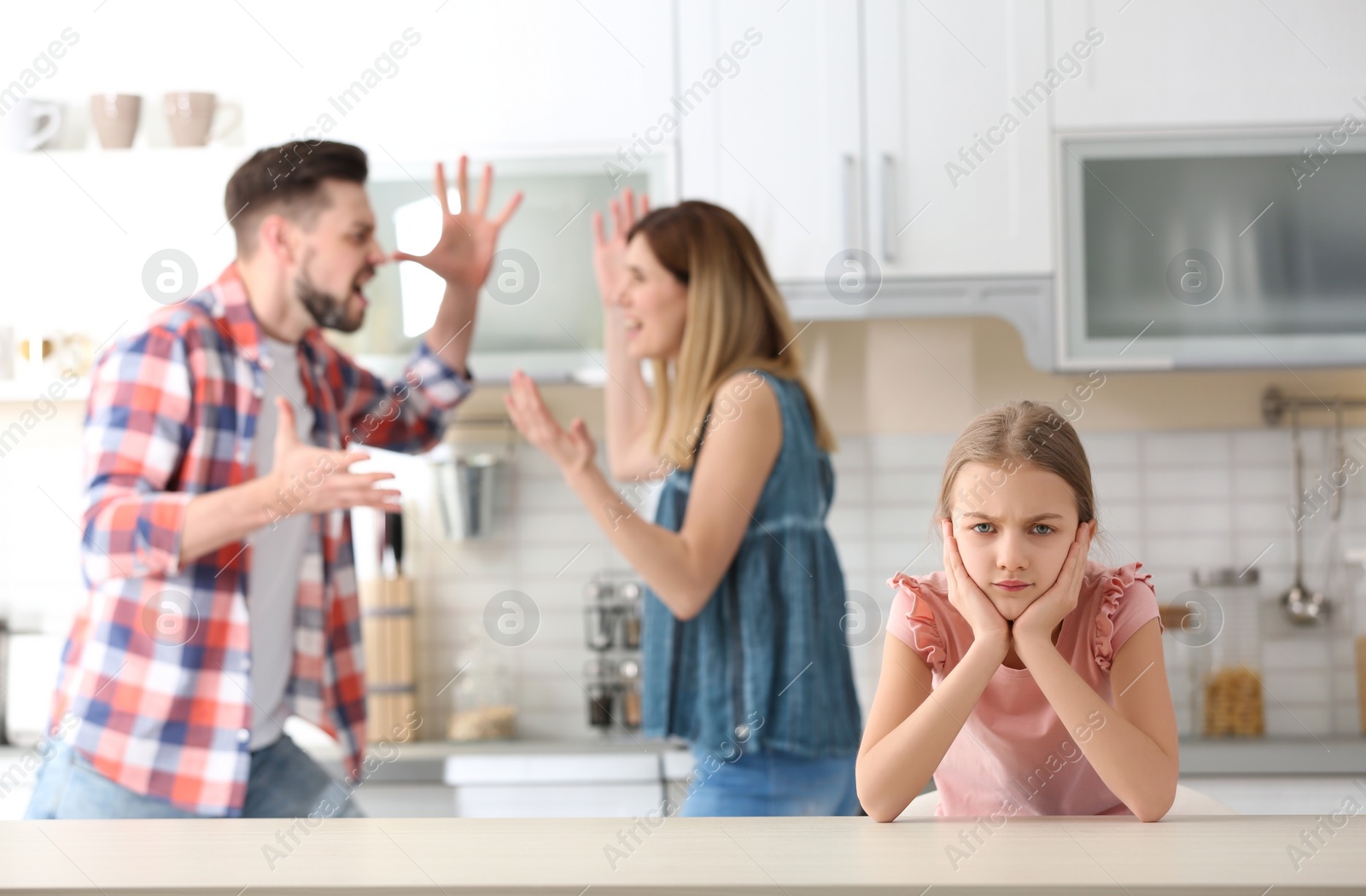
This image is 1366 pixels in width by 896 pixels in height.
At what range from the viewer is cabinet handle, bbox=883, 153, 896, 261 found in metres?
2.12

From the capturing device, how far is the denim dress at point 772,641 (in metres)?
1.37

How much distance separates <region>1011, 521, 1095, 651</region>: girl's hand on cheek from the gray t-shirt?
3.41 ft

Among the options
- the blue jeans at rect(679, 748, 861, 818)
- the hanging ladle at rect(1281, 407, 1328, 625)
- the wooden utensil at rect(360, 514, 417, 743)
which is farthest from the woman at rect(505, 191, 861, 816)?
the hanging ladle at rect(1281, 407, 1328, 625)

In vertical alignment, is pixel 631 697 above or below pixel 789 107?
below

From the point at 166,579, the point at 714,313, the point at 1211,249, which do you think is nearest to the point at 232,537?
the point at 166,579

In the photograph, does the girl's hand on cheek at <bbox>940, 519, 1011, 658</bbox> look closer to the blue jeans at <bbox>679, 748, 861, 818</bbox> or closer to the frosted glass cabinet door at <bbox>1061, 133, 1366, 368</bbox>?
the blue jeans at <bbox>679, 748, 861, 818</bbox>

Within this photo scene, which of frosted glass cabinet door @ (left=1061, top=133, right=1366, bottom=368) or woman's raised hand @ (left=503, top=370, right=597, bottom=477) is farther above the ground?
frosted glass cabinet door @ (left=1061, top=133, right=1366, bottom=368)

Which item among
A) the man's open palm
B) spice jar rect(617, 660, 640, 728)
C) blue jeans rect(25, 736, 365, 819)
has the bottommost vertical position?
spice jar rect(617, 660, 640, 728)

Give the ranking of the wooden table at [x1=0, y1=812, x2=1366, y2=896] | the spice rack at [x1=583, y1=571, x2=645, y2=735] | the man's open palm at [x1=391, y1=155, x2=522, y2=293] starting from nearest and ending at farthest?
the wooden table at [x1=0, y1=812, x2=1366, y2=896]
the man's open palm at [x1=391, y1=155, x2=522, y2=293]
the spice rack at [x1=583, y1=571, x2=645, y2=735]

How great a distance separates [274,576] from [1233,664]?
1.81 metres

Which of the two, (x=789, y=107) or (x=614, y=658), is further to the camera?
(x=614, y=658)

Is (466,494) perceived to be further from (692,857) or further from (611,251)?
(692,857)

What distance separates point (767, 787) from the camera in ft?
4.42

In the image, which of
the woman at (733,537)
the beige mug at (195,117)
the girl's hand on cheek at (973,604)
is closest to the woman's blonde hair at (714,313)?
the woman at (733,537)
